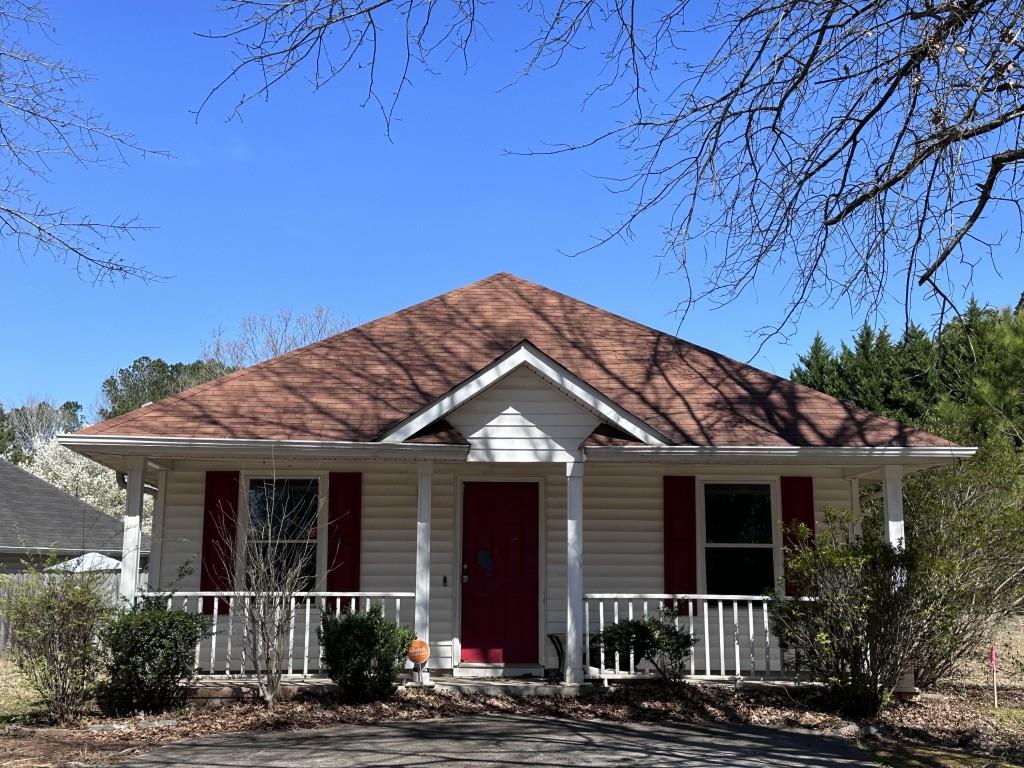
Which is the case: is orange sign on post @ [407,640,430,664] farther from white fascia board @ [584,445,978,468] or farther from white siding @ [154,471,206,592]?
white siding @ [154,471,206,592]

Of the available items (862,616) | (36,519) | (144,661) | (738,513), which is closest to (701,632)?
(738,513)

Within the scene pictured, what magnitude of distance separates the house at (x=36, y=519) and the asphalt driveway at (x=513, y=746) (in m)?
13.5

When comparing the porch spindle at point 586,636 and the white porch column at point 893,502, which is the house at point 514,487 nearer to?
the white porch column at point 893,502

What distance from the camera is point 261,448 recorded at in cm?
1012

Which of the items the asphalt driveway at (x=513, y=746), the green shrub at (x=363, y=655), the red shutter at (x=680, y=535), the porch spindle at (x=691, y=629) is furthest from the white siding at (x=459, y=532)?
the asphalt driveway at (x=513, y=746)

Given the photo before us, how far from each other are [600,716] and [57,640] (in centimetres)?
539

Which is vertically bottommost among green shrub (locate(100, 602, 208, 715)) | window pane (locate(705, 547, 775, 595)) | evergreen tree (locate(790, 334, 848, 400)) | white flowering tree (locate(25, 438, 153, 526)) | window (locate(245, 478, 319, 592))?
green shrub (locate(100, 602, 208, 715))

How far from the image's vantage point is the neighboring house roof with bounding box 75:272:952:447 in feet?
34.8

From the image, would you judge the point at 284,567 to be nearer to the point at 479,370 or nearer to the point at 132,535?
the point at 132,535

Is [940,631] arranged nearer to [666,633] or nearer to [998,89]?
[666,633]

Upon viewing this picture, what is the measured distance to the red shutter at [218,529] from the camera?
1095 centimetres

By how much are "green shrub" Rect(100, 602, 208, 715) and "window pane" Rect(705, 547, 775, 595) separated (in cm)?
622

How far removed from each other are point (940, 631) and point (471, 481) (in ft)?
18.1

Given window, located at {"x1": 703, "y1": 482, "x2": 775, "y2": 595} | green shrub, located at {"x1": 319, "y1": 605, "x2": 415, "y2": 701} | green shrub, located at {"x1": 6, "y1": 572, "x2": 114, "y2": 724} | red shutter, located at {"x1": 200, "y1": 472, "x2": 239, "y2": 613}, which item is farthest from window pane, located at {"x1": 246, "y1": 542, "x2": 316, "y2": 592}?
window, located at {"x1": 703, "y1": 482, "x2": 775, "y2": 595}
